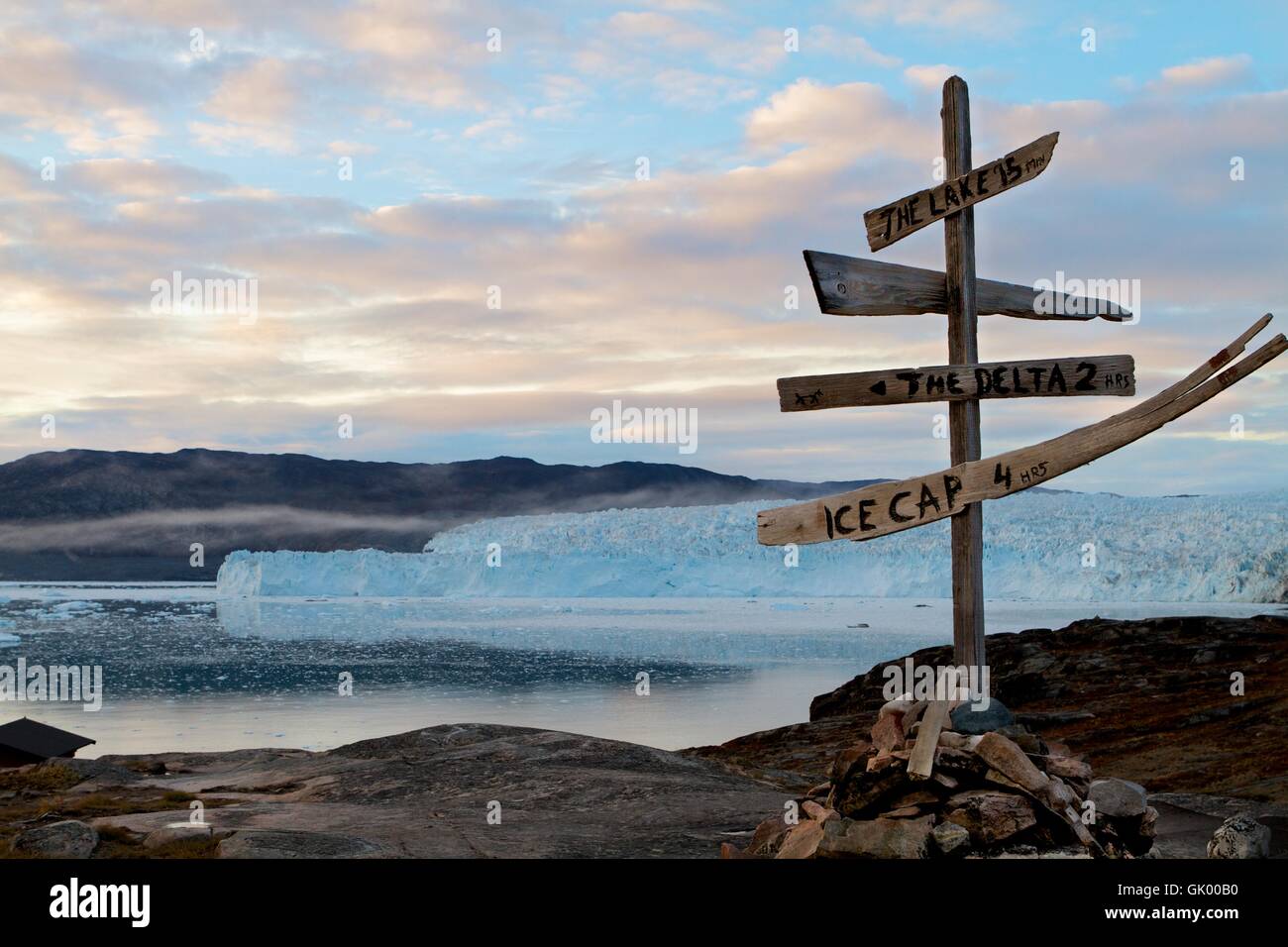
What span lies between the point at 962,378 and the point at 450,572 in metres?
68.6

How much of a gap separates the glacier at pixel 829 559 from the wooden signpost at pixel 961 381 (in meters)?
43.4

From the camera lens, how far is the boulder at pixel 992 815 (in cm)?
695

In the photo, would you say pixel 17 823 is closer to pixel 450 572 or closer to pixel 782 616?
pixel 450 572

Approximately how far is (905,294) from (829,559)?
5746cm

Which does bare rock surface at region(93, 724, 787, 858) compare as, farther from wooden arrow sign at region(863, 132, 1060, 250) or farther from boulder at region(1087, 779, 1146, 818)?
wooden arrow sign at region(863, 132, 1060, 250)

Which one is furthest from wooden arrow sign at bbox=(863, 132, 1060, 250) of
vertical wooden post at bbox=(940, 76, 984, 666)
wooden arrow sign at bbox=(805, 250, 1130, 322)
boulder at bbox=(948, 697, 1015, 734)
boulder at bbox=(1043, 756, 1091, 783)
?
boulder at bbox=(1043, 756, 1091, 783)

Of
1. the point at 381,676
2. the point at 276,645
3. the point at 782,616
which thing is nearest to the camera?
the point at 381,676

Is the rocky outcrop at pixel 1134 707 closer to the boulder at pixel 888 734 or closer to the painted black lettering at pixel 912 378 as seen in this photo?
the boulder at pixel 888 734

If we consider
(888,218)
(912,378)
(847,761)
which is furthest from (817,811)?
(888,218)

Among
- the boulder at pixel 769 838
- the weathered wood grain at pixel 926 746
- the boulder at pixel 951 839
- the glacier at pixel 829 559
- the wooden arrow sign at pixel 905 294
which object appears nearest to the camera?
the boulder at pixel 951 839

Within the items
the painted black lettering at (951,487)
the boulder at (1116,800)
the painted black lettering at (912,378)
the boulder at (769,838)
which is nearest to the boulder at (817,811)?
the boulder at (769,838)

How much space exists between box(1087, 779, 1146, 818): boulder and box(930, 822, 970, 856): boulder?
4.70ft

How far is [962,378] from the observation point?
8.05 meters
